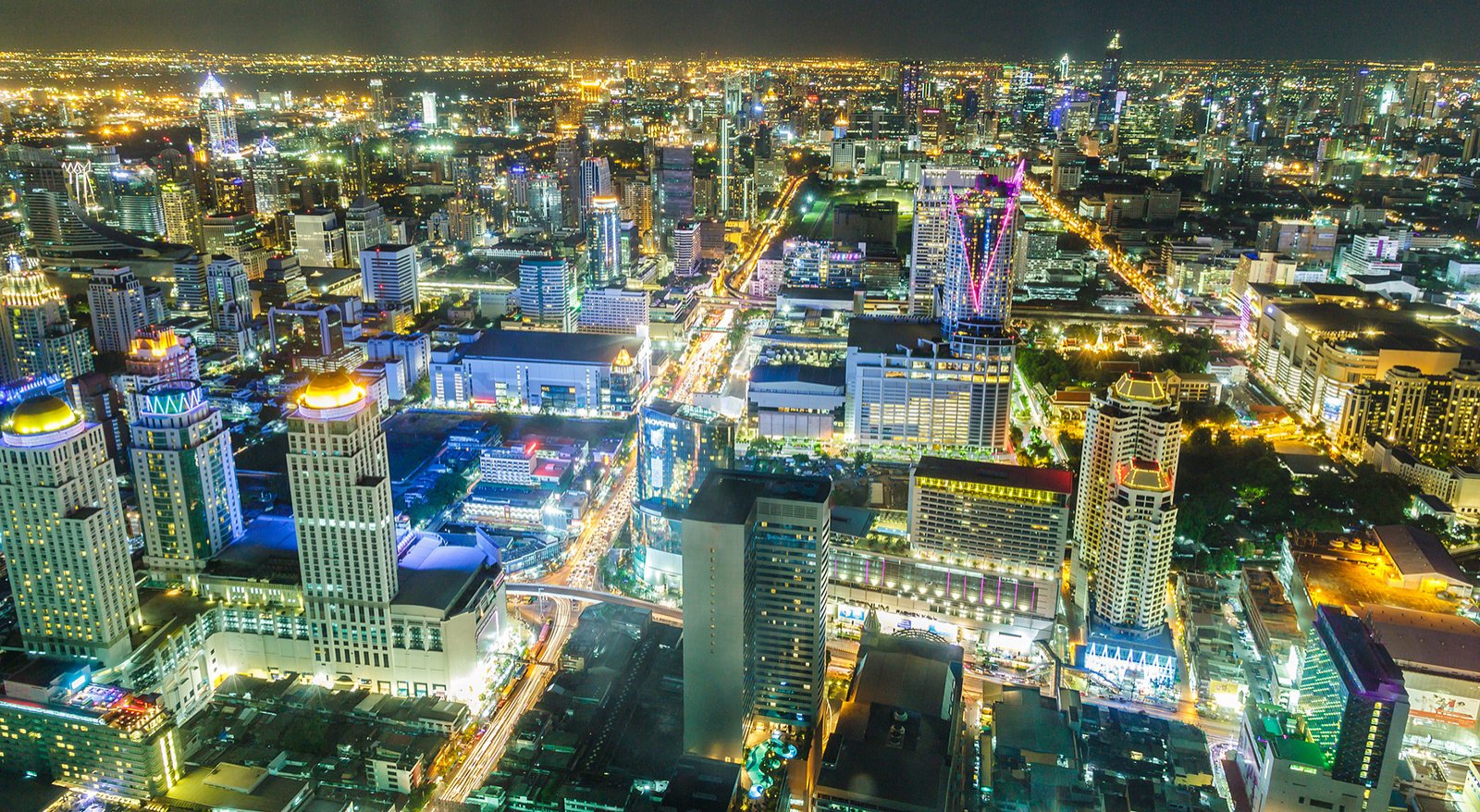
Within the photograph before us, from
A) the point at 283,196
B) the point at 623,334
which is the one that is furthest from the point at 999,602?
the point at 283,196

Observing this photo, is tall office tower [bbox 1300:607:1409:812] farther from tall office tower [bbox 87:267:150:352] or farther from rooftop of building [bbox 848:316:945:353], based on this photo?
tall office tower [bbox 87:267:150:352]

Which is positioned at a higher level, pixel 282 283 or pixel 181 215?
pixel 181 215

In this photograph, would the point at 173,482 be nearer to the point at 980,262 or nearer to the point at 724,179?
the point at 980,262

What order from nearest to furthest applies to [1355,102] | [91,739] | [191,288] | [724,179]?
1. [91,739]
2. [191,288]
3. [724,179]
4. [1355,102]

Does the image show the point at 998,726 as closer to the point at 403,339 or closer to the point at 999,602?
the point at 999,602

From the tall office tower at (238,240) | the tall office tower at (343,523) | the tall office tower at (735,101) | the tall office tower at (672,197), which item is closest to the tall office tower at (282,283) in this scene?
the tall office tower at (238,240)

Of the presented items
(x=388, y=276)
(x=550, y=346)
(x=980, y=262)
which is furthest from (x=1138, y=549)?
(x=388, y=276)

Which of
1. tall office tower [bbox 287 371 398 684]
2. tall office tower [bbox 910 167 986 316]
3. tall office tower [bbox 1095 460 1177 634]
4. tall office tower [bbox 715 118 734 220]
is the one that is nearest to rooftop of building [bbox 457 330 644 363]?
tall office tower [bbox 910 167 986 316]

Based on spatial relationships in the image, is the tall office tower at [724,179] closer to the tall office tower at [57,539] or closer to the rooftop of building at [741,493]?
the rooftop of building at [741,493]
